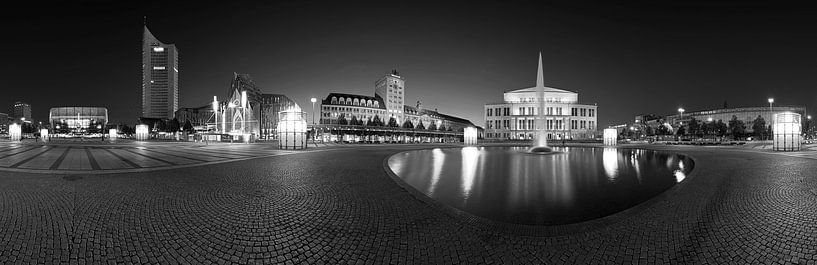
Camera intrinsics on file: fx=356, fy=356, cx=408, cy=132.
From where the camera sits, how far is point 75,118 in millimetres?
180125

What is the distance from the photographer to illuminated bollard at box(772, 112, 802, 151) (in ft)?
96.5

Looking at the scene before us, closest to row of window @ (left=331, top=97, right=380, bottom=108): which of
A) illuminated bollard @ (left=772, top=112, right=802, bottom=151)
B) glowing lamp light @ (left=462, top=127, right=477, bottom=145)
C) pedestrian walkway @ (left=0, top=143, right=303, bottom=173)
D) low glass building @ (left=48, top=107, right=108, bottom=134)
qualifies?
glowing lamp light @ (left=462, top=127, right=477, bottom=145)

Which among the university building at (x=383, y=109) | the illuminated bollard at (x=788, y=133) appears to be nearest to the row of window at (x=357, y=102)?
the university building at (x=383, y=109)

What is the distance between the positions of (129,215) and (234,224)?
2344mm

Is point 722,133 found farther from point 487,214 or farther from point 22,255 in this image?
point 22,255

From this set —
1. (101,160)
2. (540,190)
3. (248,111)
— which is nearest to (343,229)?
(540,190)

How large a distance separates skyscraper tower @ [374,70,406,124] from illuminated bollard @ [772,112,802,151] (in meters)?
135

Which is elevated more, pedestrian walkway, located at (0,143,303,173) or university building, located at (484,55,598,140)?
university building, located at (484,55,598,140)

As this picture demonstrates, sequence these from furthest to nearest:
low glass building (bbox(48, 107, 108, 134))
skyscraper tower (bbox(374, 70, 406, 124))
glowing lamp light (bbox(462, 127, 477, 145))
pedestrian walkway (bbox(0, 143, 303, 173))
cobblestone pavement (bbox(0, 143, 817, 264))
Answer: low glass building (bbox(48, 107, 108, 134))
skyscraper tower (bbox(374, 70, 406, 124))
glowing lamp light (bbox(462, 127, 477, 145))
pedestrian walkway (bbox(0, 143, 303, 173))
cobblestone pavement (bbox(0, 143, 817, 264))

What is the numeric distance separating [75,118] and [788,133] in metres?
250

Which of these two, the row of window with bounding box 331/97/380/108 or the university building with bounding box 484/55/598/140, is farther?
the row of window with bounding box 331/97/380/108

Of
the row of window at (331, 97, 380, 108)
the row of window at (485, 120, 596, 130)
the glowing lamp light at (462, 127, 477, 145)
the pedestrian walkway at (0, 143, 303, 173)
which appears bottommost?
the pedestrian walkway at (0, 143, 303, 173)

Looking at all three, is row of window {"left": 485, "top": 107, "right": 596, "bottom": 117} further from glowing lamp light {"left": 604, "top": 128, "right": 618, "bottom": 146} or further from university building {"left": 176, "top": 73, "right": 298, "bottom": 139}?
university building {"left": 176, "top": 73, "right": 298, "bottom": 139}

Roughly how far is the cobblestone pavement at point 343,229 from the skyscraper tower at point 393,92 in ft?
492
